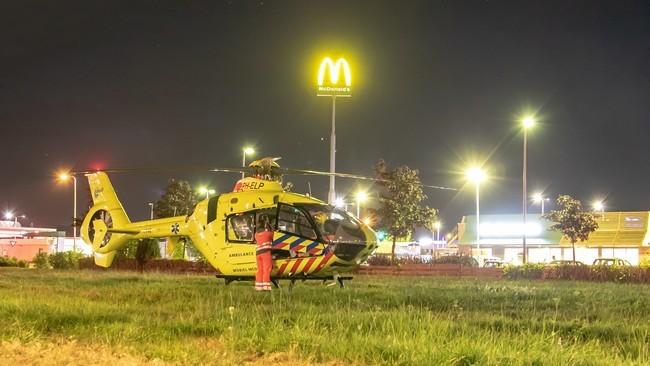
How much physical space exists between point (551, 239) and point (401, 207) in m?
25.9

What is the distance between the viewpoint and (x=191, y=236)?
17.6 metres

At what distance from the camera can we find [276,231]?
15.4 m

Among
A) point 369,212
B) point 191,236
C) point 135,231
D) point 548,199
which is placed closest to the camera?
point 191,236

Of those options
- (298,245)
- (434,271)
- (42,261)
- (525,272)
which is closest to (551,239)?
(434,271)

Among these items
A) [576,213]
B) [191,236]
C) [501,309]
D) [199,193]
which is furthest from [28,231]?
[501,309]

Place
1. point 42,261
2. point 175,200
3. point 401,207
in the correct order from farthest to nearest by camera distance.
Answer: point 175,200 → point 401,207 → point 42,261

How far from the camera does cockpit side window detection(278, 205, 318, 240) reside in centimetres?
1542

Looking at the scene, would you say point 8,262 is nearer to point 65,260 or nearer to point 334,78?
point 65,260

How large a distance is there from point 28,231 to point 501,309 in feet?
318

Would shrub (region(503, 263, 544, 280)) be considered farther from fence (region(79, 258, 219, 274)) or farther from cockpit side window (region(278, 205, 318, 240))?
cockpit side window (region(278, 205, 318, 240))

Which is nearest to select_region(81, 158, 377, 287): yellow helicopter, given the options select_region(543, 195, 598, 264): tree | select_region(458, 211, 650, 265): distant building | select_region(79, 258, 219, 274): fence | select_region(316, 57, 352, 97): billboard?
select_region(79, 258, 219, 274): fence

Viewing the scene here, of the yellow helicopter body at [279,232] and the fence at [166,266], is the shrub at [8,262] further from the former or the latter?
the yellow helicopter body at [279,232]

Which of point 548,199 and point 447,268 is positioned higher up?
point 548,199

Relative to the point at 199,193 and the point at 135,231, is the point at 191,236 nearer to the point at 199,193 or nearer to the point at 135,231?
the point at 135,231
